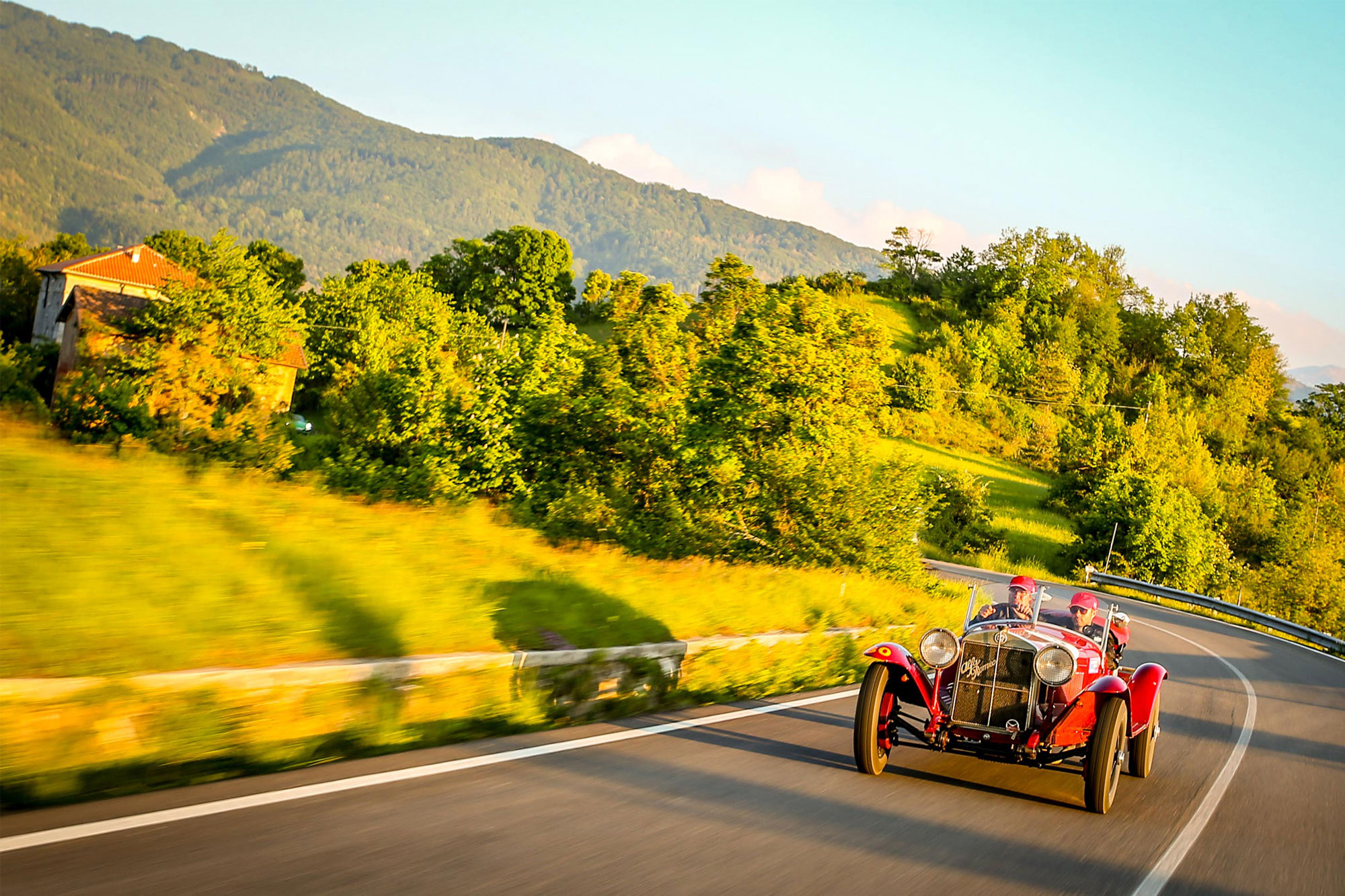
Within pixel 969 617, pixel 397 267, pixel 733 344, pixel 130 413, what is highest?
pixel 397 267

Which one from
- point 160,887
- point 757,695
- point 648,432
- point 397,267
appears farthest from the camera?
point 397,267

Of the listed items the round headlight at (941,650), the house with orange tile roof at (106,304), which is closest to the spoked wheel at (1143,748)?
the round headlight at (941,650)

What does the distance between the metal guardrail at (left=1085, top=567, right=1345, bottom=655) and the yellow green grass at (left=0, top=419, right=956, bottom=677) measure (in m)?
24.3

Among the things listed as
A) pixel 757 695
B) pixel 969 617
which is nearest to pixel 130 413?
pixel 757 695

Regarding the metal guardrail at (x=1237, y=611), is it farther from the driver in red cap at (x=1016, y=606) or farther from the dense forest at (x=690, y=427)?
the driver in red cap at (x=1016, y=606)

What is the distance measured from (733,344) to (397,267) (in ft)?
235

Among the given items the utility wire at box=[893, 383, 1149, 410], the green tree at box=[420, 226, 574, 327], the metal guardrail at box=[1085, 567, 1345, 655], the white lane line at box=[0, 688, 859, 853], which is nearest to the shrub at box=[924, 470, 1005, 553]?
the metal guardrail at box=[1085, 567, 1345, 655]

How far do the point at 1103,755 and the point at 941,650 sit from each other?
1.29 m

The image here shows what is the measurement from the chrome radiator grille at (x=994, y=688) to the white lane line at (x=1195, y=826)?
1253mm

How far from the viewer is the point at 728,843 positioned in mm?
5250

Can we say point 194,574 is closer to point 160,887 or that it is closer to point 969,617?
point 160,887

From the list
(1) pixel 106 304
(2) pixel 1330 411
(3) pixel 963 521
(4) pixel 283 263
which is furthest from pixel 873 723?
(2) pixel 1330 411

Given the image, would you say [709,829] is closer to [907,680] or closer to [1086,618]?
[907,680]

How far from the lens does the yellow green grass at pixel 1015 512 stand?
5375 cm
